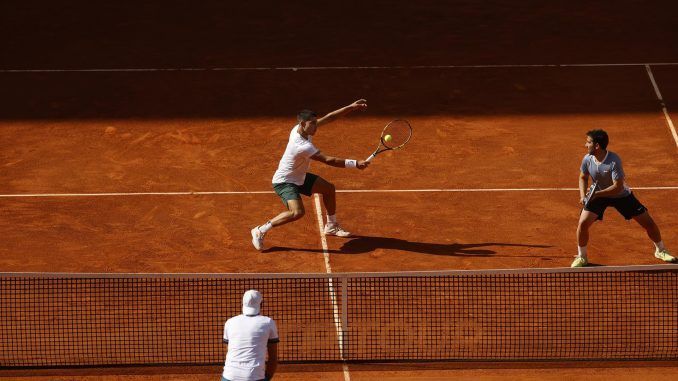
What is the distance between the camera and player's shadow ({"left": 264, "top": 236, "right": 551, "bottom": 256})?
13008 mm

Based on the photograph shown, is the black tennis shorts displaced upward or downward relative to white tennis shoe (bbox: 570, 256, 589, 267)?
upward

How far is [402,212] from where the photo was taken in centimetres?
1411

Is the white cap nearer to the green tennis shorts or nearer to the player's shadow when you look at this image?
the green tennis shorts

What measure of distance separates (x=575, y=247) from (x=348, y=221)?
8.74ft

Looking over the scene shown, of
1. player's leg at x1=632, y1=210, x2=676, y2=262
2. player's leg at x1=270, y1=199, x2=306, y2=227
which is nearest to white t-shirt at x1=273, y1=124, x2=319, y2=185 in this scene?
player's leg at x1=270, y1=199, x2=306, y2=227

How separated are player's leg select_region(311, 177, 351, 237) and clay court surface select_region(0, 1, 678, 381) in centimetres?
14

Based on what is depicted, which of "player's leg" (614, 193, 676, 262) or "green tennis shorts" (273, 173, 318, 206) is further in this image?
"green tennis shorts" (273, 173, 318, 206)

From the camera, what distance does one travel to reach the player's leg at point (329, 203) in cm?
1298

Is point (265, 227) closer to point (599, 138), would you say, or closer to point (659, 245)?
point (599, 138)

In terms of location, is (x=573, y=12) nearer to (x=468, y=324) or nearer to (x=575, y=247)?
(x=575, y=247)

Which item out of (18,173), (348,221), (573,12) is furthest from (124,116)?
(573,12)

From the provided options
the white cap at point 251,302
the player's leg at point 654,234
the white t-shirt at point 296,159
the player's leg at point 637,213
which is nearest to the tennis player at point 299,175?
the white t-shirt at point 296,159

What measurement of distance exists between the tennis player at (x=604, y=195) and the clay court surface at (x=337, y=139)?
0.41 meters

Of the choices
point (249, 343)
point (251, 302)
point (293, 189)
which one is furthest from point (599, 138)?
point (249, 343)
